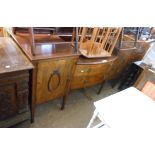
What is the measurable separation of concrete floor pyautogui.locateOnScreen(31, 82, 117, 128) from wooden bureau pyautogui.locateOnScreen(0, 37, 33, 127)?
307 mm

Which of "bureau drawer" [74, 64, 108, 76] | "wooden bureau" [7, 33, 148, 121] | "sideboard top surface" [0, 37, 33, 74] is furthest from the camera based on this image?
"bureau drawer" [74, 64, 108, 76]

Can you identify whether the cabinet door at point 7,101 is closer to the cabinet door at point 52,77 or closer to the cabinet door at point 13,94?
the cabinet door at point 13,94

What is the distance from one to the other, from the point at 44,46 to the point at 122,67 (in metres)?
1.45

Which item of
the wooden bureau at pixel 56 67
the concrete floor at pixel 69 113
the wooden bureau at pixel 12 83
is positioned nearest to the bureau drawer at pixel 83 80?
the wooden bureau at pixel 56 67

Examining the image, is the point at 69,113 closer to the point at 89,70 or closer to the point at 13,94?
the point at 89,70

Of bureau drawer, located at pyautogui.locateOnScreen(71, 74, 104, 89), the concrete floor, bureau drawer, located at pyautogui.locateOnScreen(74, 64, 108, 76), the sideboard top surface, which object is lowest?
the concrete floor

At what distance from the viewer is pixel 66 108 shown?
1968 mm

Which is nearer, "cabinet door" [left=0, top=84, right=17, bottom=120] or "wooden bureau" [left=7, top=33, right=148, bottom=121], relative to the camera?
"cabinet door" [left=0, top=84, right=17, bottom=120]

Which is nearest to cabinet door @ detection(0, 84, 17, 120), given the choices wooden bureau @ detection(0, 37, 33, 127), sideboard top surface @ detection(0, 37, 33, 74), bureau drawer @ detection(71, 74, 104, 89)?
wooden bureau @ detection(0, 37, 33, 127)

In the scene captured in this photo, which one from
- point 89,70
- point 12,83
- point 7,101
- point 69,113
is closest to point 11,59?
point 12,83

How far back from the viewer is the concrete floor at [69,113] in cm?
172

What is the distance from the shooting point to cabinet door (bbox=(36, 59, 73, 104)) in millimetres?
1348

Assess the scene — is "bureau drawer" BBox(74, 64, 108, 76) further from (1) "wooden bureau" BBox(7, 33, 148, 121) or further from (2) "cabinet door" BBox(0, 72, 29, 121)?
(2) "cabinet door" BBox(0, 72, 29, 121)
